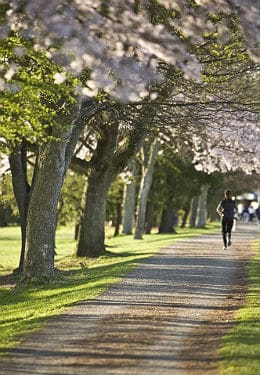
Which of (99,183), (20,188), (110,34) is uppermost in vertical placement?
(110,34)

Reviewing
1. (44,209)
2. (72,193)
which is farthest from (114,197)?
(44,209)

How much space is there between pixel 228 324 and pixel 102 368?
9.89 ft

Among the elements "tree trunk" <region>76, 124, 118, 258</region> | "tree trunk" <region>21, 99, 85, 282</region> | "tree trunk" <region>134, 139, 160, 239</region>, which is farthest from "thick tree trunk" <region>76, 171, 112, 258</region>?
"tree trunk" <region>134, 139, 160, 239</region>

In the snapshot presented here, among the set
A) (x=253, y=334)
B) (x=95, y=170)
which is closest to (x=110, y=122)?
(x=95, y=170)

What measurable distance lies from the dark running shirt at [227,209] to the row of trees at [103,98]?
2433mm

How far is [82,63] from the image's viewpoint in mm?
11453

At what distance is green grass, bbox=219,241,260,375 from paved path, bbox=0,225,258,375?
6.8 inches

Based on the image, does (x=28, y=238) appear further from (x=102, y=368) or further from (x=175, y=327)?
(x=102, y=368)

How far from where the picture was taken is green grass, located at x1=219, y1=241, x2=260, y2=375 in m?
8.09

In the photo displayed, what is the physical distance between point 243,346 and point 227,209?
15040mm

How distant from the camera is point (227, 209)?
24.0 m

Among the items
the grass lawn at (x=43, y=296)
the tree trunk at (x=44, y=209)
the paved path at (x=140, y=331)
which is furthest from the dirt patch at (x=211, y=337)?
the tree trunk at (x=44, y=209)

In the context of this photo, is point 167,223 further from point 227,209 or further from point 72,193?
point 227,209

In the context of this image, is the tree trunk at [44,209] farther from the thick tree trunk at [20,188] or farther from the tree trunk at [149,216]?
the tree trunk at [149,216]
